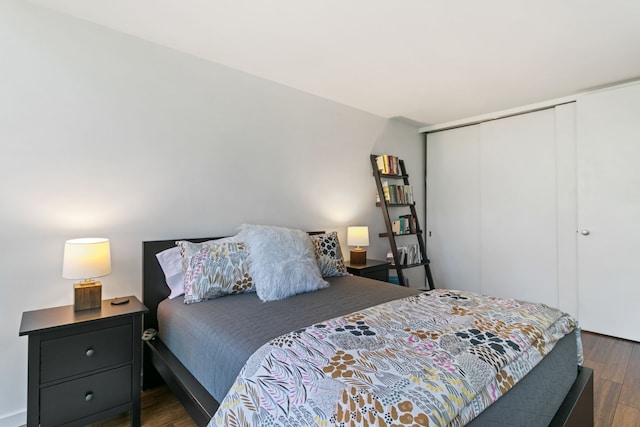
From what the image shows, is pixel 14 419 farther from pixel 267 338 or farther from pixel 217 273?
pixel 267 338

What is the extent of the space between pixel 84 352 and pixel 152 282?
0.61 m

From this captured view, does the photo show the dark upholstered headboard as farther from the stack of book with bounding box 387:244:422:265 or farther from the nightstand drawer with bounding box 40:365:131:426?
the stack of book with bounding box 387:244:422:265

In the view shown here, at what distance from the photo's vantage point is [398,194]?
3.96 metres

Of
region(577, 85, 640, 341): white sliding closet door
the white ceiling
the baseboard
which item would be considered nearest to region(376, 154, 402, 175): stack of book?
the white ceiling

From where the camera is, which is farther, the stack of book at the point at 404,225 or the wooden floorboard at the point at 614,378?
the stack of book at the point at 404,225

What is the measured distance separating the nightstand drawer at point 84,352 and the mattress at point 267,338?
247mm

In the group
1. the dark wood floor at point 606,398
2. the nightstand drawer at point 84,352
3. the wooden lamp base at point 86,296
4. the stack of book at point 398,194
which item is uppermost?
the stack of book at point 398,194

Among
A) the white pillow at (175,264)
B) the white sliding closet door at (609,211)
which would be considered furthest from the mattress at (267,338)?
the white sliding closet door at (609,211)

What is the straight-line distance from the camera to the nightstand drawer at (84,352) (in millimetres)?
1497

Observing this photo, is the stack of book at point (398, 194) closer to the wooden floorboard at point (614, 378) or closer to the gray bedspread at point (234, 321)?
the gray bedspread at point (234, 321)

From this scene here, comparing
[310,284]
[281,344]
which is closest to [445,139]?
[310,284]

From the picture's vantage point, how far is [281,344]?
1.15m

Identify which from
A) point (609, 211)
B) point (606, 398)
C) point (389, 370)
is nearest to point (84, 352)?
point (389, 370)

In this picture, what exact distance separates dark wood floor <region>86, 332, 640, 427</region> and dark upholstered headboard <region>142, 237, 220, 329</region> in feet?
1.63
